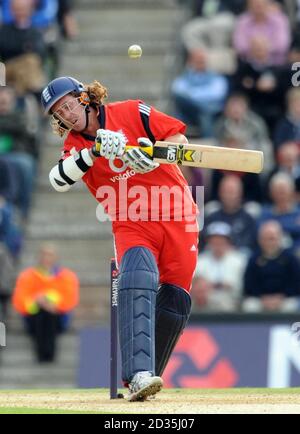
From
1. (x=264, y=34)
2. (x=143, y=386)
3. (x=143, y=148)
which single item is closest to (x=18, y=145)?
(x=264, y=34)

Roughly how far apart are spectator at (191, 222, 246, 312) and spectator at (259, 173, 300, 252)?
→ 56 centimetres

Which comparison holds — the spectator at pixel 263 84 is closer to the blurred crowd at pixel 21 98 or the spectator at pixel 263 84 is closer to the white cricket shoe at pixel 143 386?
the blurred crowd at pixel 21 98

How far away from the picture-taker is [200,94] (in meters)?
19.1

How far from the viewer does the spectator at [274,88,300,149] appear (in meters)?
18.4

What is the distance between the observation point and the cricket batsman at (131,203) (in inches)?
423

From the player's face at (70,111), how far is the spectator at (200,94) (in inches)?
314

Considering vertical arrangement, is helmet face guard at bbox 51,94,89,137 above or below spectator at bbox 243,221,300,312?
above

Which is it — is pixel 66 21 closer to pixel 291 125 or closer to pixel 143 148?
pixel 291 125

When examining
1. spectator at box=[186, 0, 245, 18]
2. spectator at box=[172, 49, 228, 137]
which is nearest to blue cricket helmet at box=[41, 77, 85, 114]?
spectator at box=[172, 49, 228, 137]

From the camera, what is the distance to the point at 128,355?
35.0ft

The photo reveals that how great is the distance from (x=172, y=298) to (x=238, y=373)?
457 cm

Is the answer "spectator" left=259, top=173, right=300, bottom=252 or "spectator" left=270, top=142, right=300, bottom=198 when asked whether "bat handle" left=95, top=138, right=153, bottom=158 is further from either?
"spectator" left=270, top=142, right=300, bottom=198

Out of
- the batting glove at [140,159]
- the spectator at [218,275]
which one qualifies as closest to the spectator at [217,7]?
the spectator at [218,275]
